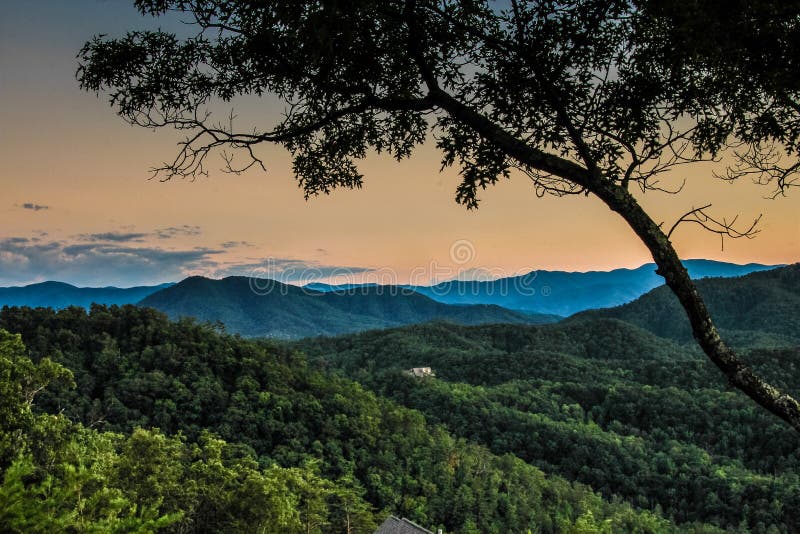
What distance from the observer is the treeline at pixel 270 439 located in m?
20.0

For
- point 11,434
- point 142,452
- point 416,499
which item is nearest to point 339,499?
point 416,499

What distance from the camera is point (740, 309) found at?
410ft

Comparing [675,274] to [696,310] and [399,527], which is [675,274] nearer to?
[696,310]

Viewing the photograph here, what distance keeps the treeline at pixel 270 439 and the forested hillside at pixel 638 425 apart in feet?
20.1

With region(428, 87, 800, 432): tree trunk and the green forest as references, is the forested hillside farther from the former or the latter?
region(428, 87, 800, 432): tree trunk

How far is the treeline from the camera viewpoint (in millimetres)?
20025

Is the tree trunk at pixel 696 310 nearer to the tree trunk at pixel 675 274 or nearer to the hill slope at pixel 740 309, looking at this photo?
the tree trunk at pixel 675 274

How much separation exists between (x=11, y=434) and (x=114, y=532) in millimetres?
4526

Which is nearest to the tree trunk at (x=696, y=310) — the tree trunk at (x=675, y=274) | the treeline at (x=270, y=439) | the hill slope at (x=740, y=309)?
the tree trunk at (x=675, y=274)

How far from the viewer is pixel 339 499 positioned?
95.8ft

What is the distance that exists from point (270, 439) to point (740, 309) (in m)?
131

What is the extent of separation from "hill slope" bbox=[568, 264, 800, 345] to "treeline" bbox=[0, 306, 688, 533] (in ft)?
272

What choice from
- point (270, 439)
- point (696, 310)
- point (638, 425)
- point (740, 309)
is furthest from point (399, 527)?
point (740, 309)

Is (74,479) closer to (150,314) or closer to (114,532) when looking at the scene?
(114,532)
